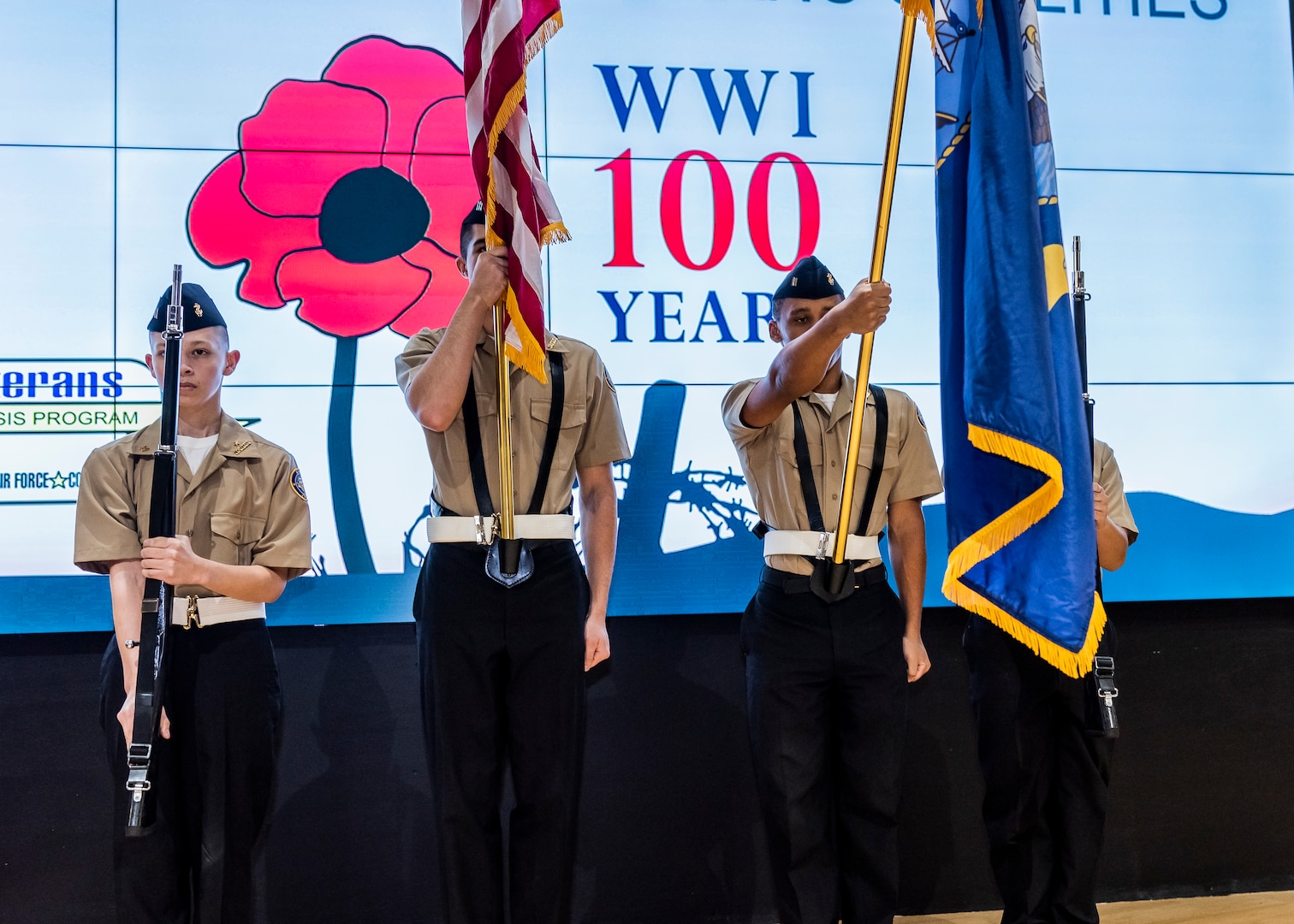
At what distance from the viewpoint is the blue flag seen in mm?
Result: 1967

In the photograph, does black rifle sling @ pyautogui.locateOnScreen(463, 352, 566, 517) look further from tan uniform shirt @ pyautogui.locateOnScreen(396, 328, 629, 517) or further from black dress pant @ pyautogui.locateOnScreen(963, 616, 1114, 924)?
black dress pant @ pyautogui.locateOnScreen(963, 616, 1114, 924)

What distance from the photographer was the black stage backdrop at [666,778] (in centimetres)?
286

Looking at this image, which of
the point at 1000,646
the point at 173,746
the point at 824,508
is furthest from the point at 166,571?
the point at 1000,646

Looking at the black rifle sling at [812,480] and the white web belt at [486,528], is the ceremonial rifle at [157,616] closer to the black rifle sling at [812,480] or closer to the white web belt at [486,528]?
the white web belt at [486,528]

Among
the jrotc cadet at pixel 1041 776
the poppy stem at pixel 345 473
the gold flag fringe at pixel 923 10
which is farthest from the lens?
the poppy stem at pixel 345 473

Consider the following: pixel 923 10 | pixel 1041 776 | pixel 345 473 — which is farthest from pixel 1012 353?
pixel 345 473

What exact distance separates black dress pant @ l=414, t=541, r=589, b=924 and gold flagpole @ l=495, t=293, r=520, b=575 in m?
0.06

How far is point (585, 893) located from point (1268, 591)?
7.54ft

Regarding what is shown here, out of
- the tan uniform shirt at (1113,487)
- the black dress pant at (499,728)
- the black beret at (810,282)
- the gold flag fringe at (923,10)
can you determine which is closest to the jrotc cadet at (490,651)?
the black dress pant at (499,728)

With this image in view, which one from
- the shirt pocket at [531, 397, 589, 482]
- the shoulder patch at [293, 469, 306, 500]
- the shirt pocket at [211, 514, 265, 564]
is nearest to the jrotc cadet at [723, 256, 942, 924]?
the shirt pocket at [531, 397, 589, 482]

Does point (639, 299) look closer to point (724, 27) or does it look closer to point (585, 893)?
point (724, 27)

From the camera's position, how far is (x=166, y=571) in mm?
2090

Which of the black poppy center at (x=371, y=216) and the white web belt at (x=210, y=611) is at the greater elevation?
the black poppy center at (x=371, y=216)

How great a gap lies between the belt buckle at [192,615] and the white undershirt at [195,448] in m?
0.31
